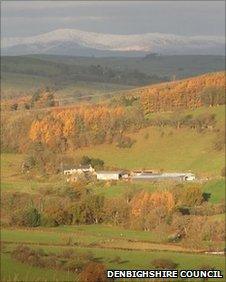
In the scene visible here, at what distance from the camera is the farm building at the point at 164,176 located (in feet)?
148

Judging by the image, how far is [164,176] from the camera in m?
46.1

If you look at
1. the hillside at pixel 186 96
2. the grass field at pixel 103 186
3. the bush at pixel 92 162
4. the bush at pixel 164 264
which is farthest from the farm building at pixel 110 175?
the bush at pixel 164 264

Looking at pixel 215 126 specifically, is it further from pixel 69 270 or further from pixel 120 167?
pixel 69 270

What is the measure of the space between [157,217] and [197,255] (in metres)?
9.30

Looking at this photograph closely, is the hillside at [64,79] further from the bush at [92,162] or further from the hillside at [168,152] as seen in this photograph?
the bush at [92,162]

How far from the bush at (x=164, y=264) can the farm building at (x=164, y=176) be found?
2185 centimetres

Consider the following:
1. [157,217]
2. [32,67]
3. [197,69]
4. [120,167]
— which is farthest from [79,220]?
[197,69]

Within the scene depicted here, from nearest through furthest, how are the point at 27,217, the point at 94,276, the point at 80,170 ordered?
the point at 94,276
the point at 27,217
the point at 80,170

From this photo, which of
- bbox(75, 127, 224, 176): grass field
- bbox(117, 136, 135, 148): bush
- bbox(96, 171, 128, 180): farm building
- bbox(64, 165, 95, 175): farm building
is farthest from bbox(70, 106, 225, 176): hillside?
bbox(96, 171, 128, 180): farm building

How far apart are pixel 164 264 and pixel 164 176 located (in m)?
24.6

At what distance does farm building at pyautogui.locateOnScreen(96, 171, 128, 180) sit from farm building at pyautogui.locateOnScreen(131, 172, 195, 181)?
906 millimetres

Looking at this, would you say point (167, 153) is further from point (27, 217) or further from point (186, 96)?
point (27, 217)

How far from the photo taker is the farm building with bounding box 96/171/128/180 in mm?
46438

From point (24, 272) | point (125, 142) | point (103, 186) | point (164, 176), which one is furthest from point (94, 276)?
point (125, 142)
